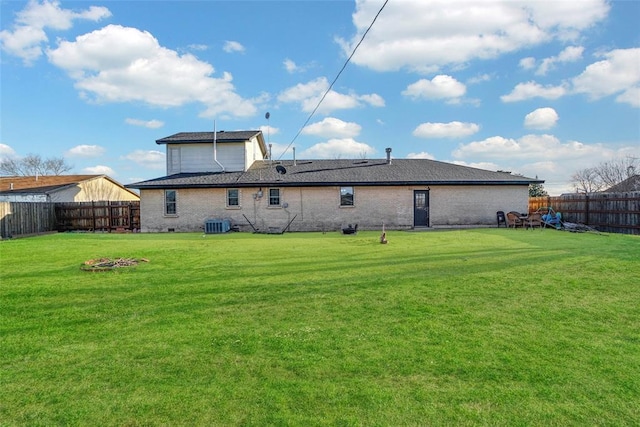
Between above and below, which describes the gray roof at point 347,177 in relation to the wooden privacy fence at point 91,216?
above

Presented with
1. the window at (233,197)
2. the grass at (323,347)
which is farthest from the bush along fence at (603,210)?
the window at (233,197)

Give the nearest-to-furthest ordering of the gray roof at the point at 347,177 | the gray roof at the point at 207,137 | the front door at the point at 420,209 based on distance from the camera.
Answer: the gray roof at the point at 347,177 < the front door at the point at 420,209 < the gray roof at the point at 207,137

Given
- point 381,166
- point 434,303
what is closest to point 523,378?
point 434,303

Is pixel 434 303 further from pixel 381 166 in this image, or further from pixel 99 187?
pixel 99 187

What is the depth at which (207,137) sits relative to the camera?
22.1m

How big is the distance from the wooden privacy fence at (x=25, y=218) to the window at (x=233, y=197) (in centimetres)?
988

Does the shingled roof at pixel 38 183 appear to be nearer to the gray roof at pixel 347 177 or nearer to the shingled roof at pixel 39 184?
the shingled roof at pixel 39 184

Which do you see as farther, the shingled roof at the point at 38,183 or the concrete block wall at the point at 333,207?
the shingled roof at the point at 38,183

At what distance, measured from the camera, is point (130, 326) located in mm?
4457

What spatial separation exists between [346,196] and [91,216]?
1466 centimetres

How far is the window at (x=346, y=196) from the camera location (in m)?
19.1

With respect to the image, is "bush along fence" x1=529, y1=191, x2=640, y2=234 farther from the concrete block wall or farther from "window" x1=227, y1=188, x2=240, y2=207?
"window" x1=227, y1=188, x2=240, y2=207

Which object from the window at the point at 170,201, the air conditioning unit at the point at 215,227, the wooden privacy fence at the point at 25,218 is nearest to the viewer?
the wooden privacy fence at the point at 25,218

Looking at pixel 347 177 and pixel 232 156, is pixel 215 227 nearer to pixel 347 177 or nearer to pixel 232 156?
pixel 232 156
